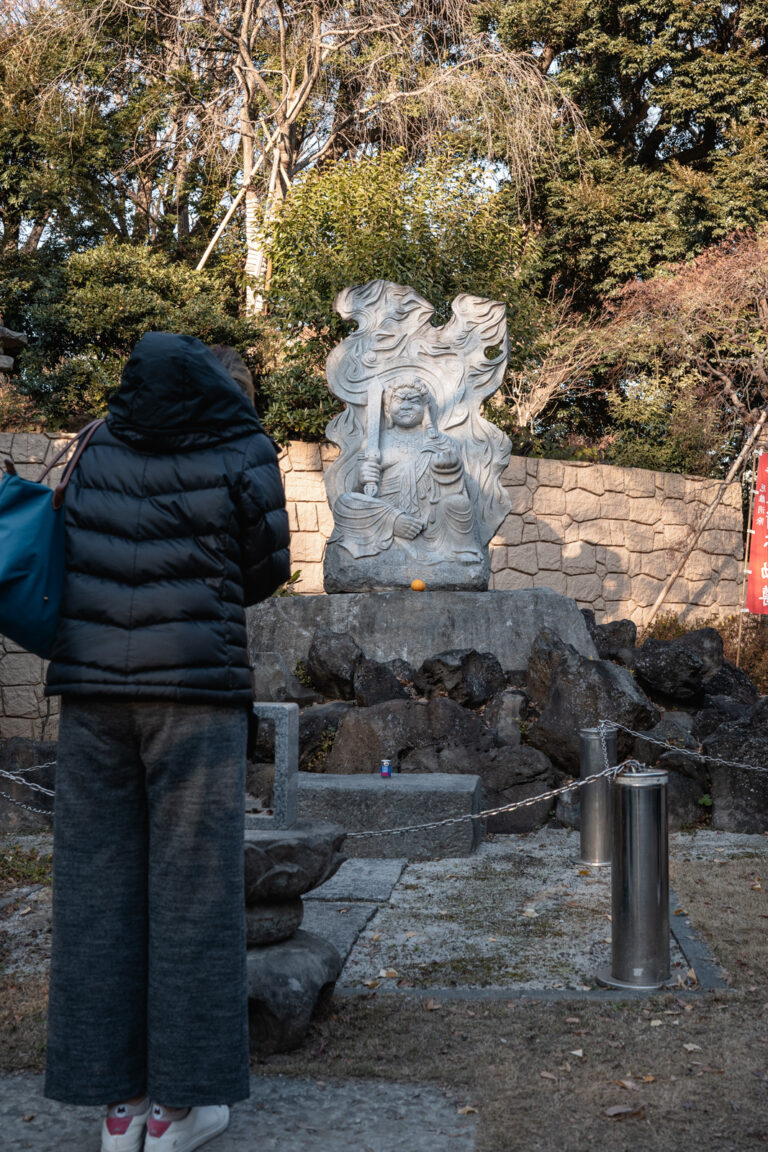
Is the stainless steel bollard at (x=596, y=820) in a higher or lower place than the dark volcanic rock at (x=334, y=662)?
lower

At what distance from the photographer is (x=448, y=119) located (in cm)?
1345

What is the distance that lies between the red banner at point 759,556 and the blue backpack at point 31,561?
7895mm

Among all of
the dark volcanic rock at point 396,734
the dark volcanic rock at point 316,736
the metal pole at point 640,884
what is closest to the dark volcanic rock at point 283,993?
the metal pole at point 640,884

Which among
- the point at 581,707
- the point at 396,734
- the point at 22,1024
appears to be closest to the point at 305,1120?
the point at 22,1024

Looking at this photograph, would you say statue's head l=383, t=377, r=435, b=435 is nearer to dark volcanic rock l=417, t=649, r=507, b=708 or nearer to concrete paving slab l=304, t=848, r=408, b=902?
dark volcanic rock l=417, t=649, r=507, b=708

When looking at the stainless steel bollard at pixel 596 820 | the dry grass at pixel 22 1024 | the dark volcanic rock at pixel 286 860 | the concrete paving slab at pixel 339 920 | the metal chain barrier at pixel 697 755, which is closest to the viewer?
the dry grass at pixel 22 1024

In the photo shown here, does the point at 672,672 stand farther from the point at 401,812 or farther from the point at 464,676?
the point at 401,812

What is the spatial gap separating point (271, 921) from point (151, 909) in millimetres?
781

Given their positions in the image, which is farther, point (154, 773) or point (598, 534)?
point (598, 534)

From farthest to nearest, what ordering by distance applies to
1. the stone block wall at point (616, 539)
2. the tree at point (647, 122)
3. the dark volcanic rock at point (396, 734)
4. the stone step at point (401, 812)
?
the tree at point (647, 122), the stone block wall at point (616, 539), the dark volcanic rock at point (396, 734), the stone step at point (401, 812)

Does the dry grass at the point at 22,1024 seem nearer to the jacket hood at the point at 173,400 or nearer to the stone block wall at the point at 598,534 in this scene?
the jacket hood at the point at 173,400

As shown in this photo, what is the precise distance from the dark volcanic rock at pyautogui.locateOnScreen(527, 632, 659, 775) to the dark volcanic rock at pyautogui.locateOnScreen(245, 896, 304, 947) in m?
3.07

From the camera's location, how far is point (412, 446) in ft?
25.9

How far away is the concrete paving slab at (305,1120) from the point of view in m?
2.13
